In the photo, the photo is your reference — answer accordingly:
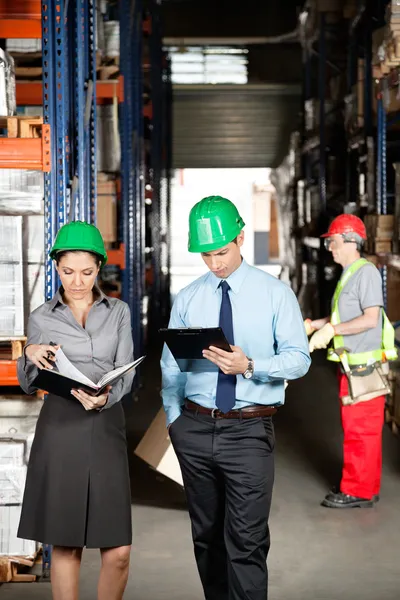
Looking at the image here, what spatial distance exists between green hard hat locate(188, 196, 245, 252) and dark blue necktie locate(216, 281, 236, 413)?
25 centimetres

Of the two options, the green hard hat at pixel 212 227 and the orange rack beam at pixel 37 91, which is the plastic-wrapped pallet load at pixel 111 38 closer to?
the orange rack beam at pixel 37 91

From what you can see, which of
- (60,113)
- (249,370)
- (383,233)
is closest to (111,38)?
(383,233)

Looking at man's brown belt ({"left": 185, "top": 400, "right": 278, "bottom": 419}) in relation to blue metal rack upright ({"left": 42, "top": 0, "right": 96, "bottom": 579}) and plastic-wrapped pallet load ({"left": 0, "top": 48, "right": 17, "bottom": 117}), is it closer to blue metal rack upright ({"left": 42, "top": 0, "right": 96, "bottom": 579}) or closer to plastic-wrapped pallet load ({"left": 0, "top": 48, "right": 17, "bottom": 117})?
blue metal rack upright ({"left": 42, "top": 0, "right": 96, "bottom": 579})

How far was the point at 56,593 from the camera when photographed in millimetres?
3863

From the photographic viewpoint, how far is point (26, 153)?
4.95 metres

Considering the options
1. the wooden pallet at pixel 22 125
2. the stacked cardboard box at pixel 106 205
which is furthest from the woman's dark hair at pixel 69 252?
the stacked cardboard box at pixel 106 205

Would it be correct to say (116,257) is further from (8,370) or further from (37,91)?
(8,370)

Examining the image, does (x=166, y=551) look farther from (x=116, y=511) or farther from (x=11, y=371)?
(x=116, y=511)

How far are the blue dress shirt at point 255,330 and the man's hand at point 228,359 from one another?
0.12m

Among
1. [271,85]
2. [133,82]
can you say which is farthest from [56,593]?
[271,85]

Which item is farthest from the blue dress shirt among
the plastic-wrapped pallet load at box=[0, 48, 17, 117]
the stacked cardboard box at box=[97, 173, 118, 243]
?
the stacked cardboard box at box=[97, 173, 118, 243]

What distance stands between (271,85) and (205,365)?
757 inches

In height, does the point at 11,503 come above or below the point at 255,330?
below

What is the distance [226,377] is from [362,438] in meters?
2.94
